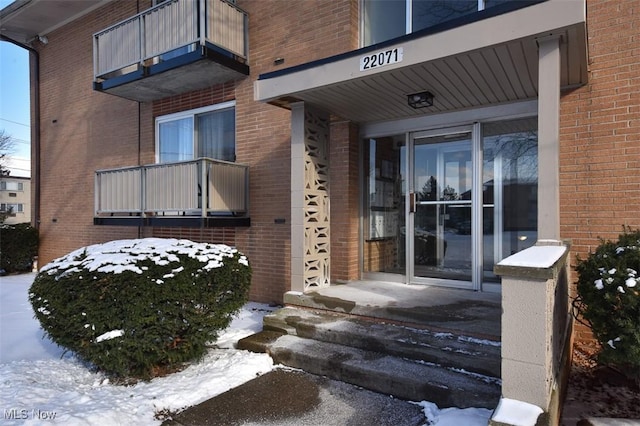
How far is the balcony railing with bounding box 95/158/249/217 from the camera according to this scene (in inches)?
268

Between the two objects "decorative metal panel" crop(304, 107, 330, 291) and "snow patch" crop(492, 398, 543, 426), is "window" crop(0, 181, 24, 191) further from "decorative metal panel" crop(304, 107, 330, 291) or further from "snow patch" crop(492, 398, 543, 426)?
"snow patch" crop(492, 398, 543, 426)

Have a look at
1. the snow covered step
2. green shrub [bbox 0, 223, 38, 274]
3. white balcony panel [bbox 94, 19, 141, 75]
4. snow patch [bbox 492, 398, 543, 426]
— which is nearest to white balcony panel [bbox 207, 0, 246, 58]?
white balcony panel [bbox 94, 19, 141, 75]

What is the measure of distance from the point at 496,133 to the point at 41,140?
39.9 feet

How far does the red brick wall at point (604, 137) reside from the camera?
4.45 meters

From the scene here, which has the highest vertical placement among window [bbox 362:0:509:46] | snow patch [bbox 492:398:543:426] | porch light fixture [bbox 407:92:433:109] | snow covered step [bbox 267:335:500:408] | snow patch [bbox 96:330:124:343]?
window [bbox 362:0:509:46]

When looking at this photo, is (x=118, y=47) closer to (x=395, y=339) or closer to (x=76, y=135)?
(x=76, y=135)

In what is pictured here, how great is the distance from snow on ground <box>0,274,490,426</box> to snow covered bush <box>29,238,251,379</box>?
0.77 ft

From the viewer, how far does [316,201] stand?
19.3 feet

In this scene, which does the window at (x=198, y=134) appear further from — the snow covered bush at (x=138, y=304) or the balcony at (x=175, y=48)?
the snow covered bush at (x=138, y=304)

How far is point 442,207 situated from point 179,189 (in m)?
4.45

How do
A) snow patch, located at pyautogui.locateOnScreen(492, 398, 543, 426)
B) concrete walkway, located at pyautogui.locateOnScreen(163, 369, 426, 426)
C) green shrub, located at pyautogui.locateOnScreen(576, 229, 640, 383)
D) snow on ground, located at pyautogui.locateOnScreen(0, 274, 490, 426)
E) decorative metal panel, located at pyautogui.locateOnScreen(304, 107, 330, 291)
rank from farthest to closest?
decorative metal panel, located at pyautogui.locateOnScreen(304, 107, 330, 291) < concrete walkway, located at pyautogui.locateOnScreen(163, 369, 426, 426) < snow on ground, located at pyautogui.locateOnScreen(0, 274, 490, 426) < green shrub, located at pyautogui.locateOnScreen(576, 229, 640, 383) < snow patch, located at pyautogui.locateOnScreen(492, 398, 543, 426)

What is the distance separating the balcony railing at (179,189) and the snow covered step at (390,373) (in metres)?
3.21

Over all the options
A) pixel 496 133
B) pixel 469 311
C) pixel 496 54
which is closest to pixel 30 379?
pixel 469 311

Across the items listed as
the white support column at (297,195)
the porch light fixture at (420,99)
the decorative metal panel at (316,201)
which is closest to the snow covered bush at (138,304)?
the white support column at (297,195)
